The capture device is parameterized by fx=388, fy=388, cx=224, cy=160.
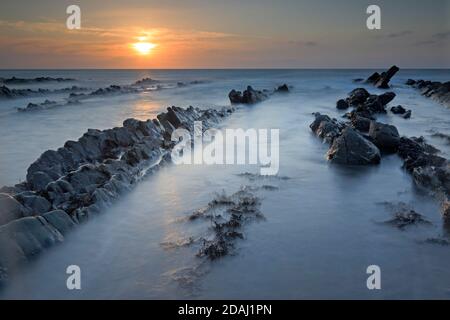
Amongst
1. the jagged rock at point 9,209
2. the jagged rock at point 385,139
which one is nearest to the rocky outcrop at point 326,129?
the jagged rock at point 385,139

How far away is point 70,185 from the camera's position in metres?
8.73

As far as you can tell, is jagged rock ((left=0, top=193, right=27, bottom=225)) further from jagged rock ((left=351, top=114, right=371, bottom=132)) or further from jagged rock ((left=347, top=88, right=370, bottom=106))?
jagged rock ((left=347, top=88, right=370, bottom=106))

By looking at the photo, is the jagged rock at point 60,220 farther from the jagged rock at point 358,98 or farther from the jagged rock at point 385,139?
the jagged rock at point 358,98

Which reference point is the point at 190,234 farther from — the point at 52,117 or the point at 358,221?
the point at 52,117

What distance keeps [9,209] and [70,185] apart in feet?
5.58

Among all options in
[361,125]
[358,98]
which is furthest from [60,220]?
[358,98]

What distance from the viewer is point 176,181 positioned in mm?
10680

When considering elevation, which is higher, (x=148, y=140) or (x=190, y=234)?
(x=148, y=140)

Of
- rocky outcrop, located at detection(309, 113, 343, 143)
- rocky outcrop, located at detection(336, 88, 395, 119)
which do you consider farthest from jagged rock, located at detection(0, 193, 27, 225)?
rocky outcrop, located at detection(336, 88, 395, 119)

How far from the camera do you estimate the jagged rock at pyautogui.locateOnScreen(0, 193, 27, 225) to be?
7011 millimetres

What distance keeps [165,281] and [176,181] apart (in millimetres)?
5192

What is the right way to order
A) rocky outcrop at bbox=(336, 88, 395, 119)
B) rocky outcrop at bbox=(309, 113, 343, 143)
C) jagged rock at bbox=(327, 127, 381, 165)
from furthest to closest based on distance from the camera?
1. rocky outcrop at bbox=(336, 88, 395, 119)
2. rocky outcrop at bbox=(309, 113, 343, 143)
3. jagged rock at bbox=(327, 127, 381, 165)

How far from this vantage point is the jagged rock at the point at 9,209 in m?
7.01
